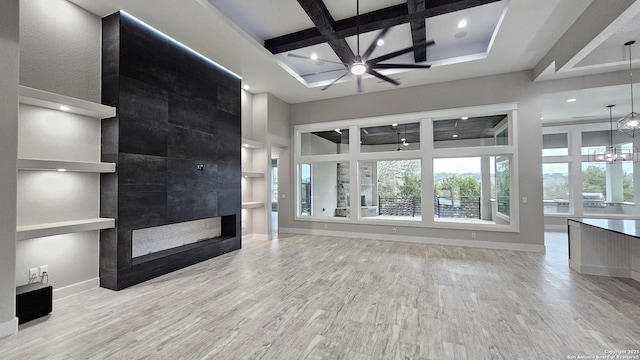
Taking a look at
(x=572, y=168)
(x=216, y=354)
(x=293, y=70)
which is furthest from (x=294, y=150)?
(x=572, y=168)

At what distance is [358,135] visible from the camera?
7.44 m

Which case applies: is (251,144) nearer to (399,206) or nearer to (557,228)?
(399,206)

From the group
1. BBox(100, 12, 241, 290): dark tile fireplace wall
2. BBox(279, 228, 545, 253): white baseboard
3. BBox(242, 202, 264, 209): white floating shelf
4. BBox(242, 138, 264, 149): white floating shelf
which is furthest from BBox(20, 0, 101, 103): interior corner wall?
BBox(279, 228, 545, 253): white baseboard

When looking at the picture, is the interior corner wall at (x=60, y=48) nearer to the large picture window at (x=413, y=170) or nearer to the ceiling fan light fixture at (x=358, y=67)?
the ceiling fan light fixture at (x=358, y=67)

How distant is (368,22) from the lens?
4.25m

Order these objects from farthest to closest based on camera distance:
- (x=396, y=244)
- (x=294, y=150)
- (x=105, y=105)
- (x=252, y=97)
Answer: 1. (x=294, y=150)
2. (x=252, y=97)
3. (x=396, y=244)
4. (x=105, y=105)

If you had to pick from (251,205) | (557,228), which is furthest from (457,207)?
(251,205)

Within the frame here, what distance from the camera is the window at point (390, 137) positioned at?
6.95m

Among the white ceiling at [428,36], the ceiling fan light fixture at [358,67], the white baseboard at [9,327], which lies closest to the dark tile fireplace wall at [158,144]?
the white ceiling at [428,36]

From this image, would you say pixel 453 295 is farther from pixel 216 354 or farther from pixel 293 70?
pixel 293 70

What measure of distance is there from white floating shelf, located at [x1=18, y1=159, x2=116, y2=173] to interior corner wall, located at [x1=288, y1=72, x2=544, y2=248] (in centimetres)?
546

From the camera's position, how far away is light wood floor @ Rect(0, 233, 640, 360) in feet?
7.47

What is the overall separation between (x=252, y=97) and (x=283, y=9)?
333 centimetres

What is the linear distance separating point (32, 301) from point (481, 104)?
8317 millimetres
